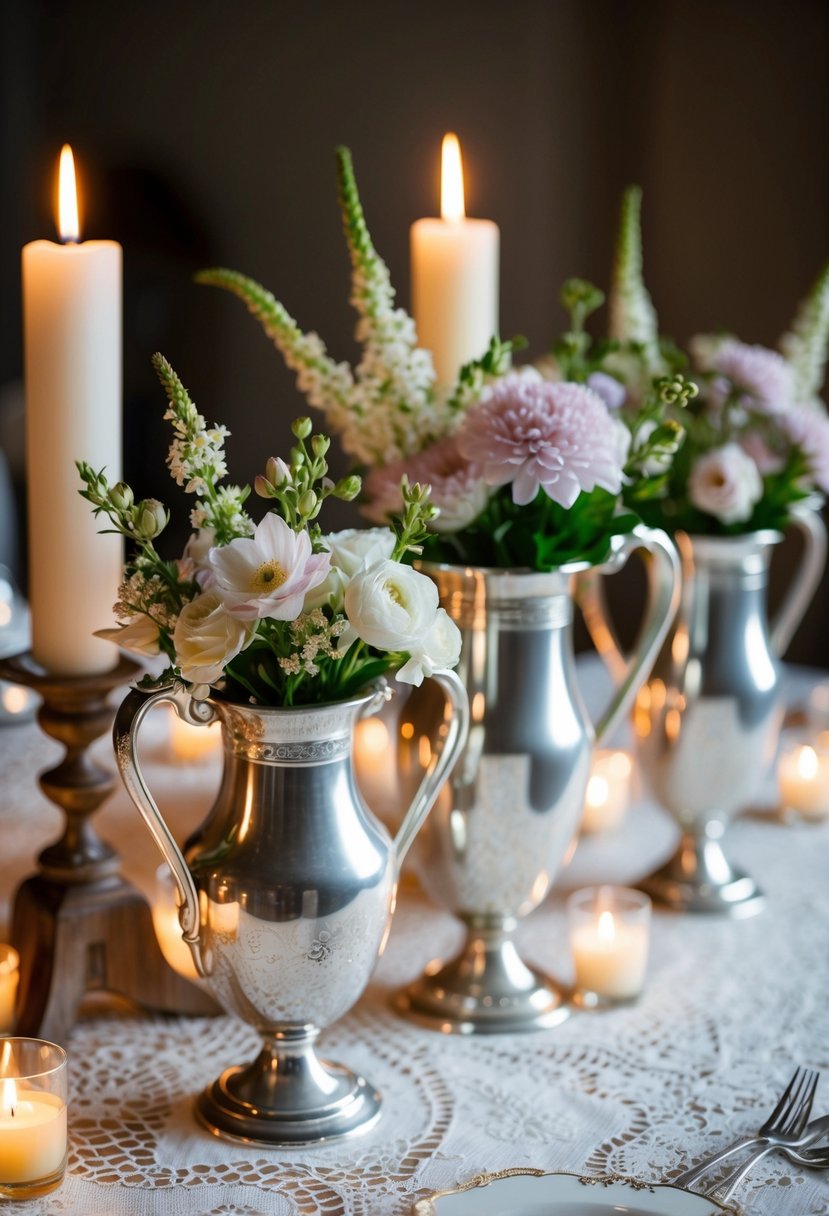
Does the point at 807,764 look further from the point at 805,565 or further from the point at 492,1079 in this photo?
the point at 492,1079

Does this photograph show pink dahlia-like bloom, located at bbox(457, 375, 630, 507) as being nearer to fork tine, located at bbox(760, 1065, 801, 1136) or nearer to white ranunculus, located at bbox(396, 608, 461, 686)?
white ranunculus, located at bbox(396, 608, 461, 686)

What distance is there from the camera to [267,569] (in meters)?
0.80

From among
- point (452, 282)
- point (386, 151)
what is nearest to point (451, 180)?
point (452, 282)

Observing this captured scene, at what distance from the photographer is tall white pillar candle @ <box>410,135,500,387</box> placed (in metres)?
1.22

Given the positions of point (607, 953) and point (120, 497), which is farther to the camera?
point (607, 953)

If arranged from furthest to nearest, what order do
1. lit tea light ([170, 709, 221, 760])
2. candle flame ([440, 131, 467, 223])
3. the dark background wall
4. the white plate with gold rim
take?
1. the dark background wall
2. lit tea light ([170, 709, 221, 760])
3. candle flame ([440, 131, 467, 223])
4. the white plate with gold rim

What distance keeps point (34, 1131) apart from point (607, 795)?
30.0 inches

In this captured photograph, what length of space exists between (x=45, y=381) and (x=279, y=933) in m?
0.42

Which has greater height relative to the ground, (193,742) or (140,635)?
(140,635)

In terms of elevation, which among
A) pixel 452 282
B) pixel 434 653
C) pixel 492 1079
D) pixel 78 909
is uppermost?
Result: pixel 452 282

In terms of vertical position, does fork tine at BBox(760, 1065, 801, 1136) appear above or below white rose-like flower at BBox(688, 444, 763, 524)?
below

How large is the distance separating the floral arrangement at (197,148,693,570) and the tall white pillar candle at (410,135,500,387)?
0.36 feet

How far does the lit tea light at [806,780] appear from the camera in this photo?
4.87 ft

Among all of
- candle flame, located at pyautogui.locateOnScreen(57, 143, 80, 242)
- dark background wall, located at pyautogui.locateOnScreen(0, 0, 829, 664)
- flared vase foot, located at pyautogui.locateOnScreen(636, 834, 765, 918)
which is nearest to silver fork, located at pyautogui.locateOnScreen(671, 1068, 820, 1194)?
flared vase foot, located at pyautogui.locateOnScreen(636, 834, 765, 918)
